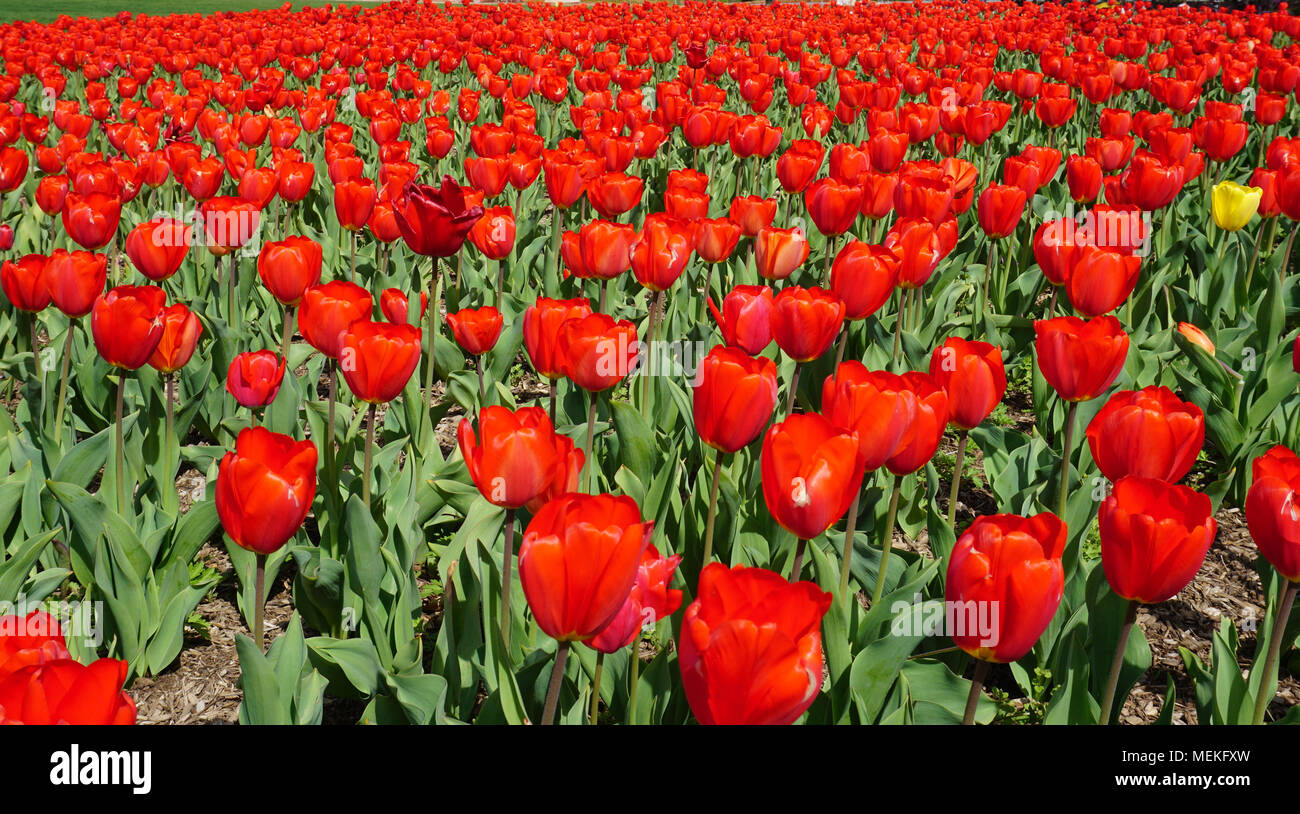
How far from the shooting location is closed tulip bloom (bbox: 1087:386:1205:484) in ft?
6.43

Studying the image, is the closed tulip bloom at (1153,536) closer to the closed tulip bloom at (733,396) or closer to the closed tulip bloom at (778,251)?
the closed tulip bloom at (733,396)

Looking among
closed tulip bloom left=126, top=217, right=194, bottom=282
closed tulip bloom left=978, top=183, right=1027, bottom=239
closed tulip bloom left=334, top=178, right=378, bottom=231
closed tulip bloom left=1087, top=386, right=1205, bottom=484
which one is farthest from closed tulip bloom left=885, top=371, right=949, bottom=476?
closed tulip bloom left=334, top=178, right=378, bottom=231

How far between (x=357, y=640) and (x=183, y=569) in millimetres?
819

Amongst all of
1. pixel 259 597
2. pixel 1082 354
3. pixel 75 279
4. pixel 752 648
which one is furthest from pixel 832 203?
→ pixel 752 648

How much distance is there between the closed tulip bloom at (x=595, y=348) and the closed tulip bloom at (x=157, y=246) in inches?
65.5

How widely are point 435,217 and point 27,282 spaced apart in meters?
1.26

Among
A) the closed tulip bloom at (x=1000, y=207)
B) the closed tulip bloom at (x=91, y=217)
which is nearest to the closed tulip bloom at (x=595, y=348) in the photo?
the closed tulip bloom at (x=1000, y=207)

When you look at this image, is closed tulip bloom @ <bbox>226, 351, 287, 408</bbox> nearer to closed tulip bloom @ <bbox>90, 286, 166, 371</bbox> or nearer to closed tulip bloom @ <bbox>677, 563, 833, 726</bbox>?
closed tulip bloom @ <bbox>90, 286, 166, 371</bbox>

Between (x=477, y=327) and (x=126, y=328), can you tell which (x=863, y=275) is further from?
(x=126, y=328)

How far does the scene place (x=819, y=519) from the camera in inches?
66.6

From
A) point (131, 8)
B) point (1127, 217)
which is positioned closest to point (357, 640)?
point (1127, 217)

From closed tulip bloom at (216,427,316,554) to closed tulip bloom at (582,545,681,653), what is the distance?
61 cm

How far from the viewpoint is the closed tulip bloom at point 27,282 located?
3.08 m

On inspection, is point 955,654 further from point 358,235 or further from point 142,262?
point 358,235
